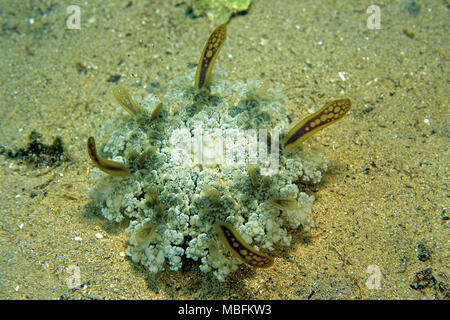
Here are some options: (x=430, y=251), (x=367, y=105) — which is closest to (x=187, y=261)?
(x=430, y=251)

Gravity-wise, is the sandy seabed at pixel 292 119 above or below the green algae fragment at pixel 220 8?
below

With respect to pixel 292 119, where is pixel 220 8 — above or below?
above

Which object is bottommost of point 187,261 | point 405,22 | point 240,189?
point 187,261

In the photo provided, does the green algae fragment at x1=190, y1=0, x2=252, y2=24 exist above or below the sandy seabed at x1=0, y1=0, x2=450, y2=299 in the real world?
above

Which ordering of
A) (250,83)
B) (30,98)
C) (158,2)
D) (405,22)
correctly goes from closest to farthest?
(250,83) < (30,98) < (405,22) < (158,2)

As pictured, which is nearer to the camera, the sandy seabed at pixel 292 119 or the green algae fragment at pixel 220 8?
the sandy seabed at pixel 292 119

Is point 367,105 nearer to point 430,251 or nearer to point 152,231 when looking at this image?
point 430,251

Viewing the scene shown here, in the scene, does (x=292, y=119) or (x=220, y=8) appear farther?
(x=220, y=8)

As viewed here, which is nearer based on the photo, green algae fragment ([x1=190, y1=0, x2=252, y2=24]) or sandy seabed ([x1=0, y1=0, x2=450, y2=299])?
sandy seabed ([x1=0, y1=0, x2=450, y2=299])
